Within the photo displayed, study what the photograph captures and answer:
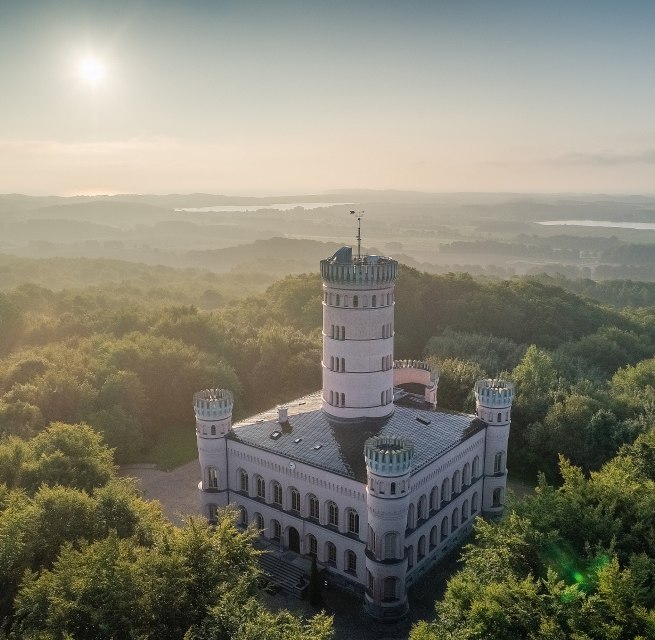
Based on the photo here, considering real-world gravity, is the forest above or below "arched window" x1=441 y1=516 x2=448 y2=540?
above

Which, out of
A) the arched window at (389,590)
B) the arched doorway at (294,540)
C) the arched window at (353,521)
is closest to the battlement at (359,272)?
the arched window at (353,521)

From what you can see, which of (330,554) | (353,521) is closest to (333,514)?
(353,521)

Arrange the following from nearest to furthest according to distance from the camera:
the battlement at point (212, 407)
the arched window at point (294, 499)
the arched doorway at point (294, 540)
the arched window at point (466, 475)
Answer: the arched window at point (294, 499) < the arched doorway at point (294, 540) < the battlement at point (212, 407) < the arched window at point (466, 475)

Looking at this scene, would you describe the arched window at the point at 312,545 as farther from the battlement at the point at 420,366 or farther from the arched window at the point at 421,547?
the battlement at the point at 420,366

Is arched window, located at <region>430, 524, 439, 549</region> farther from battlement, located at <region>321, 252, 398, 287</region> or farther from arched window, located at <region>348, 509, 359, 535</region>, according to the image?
battlement, located at <region>321, 252, 398, 287</region>

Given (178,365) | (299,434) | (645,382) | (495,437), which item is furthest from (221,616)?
(645,382)

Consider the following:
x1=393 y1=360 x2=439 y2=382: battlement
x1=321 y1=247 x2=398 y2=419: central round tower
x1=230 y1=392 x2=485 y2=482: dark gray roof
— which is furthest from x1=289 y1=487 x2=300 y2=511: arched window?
x1=393 y1=360 x2=439 y2=382: battlement
